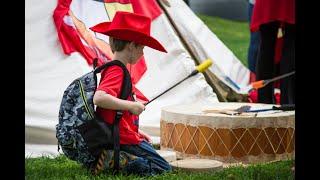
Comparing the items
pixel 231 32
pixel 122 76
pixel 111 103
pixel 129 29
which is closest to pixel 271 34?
pixel 129 29

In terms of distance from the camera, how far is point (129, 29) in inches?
114

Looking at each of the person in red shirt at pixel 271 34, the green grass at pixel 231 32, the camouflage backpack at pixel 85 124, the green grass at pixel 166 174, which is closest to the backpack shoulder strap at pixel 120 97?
the camouflage backpack at pixel 85 124

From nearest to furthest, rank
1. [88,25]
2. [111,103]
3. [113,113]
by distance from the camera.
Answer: [111,103]
[113,113]
[88,25]

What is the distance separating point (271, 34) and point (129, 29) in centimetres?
168

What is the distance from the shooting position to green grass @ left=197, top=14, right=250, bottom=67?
11.9 m

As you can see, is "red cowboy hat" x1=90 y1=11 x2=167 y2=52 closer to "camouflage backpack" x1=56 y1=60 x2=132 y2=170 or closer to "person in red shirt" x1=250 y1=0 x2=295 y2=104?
"camouflage backpack" x1=56 y1=60 x2=132 y2=170

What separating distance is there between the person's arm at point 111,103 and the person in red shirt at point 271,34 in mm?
1783

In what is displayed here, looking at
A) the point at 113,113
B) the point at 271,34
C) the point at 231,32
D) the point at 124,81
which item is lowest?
the point at 113,113

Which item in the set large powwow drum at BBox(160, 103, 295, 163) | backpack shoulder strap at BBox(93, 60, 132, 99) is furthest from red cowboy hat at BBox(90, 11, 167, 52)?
large powwow drum at BBox(160, 103, 295, 163)

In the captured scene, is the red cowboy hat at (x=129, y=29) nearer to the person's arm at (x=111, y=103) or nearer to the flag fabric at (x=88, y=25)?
the person's arm at (x=111, y=103)

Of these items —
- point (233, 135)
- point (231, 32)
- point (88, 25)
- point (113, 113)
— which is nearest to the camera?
point (113, 113)

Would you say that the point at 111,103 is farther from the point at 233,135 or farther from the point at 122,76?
the point at 233,135

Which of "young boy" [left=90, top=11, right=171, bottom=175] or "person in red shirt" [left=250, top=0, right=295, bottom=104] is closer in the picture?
"young boy" [left=90, top=11, right=171, bottom=175]

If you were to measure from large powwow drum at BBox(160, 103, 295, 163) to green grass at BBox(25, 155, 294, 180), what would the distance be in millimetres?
130
